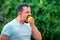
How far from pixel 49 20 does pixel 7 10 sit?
1.16 m

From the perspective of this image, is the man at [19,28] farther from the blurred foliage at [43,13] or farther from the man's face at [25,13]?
the blurred foliage at [43,13]

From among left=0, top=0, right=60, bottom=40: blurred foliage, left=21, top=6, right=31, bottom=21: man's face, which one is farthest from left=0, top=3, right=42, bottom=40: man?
left=0, top=0, right=60, bottom=40: blurred foliage

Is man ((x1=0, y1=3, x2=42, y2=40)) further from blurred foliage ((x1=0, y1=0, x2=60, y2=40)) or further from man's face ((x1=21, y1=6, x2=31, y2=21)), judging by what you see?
blurred foliage ((x1=0, y1=0, x2=60, y2=40))

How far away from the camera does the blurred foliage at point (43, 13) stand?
719 centimetres

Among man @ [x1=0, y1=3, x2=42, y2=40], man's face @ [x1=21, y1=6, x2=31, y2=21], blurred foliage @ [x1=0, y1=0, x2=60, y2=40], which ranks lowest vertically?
blurred foliage @ [x1=0, y1=0, x2=60, y2=40]

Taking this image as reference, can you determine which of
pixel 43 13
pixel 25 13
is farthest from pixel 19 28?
pixel 43 13

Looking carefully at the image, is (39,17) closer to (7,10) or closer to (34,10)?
(34,10)

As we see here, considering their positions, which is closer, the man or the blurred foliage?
the man

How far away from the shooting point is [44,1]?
284 inches

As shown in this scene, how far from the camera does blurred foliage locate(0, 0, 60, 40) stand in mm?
7188

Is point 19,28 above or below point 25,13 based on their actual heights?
below

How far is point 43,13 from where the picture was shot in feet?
23.7

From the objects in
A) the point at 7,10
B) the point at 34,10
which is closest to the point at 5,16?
the point at 7,10

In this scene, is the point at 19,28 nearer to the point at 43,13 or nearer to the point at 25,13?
the point at 25,13
